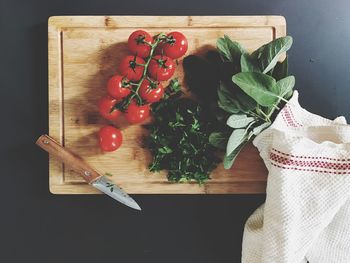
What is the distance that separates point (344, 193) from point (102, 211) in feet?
2.29

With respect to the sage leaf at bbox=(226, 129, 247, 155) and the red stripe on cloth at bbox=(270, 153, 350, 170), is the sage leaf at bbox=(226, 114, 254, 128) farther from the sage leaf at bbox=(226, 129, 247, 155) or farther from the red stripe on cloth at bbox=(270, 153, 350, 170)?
the red stripe on cloth at bbox=(270, 153, 350, 170)

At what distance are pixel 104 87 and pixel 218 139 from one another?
1.20 feet

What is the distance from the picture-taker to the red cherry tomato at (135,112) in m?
1.16

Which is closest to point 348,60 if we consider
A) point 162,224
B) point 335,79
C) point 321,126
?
point 335,79

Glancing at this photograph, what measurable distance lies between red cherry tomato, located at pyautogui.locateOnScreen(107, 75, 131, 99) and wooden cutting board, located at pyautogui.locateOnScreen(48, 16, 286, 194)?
0.31 feet

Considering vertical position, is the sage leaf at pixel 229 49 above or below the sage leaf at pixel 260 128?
above

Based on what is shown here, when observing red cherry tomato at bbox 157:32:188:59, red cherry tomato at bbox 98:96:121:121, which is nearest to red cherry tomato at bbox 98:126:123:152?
red cherry tomato at bbox 98:96:121:121

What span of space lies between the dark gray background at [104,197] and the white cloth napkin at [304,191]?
0.52ft

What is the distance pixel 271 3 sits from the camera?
1259 mm

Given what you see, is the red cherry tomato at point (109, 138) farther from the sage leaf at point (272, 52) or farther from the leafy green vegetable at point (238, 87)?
the sage leaf at point (272, 52)

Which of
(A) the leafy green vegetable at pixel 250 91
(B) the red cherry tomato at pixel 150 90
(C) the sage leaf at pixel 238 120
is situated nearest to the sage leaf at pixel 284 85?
(A) the leafy green vegetable at pixel 250 91

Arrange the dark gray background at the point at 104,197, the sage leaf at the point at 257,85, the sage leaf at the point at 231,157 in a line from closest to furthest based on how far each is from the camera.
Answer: the sage leaf at the point at 257,85, the sage leaf at the point at 231,157, the dark gray background at the point at 104,197

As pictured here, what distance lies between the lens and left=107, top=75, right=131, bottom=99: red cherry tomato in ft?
3.74

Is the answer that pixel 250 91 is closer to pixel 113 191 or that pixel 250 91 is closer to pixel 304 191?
pixel 304 191
